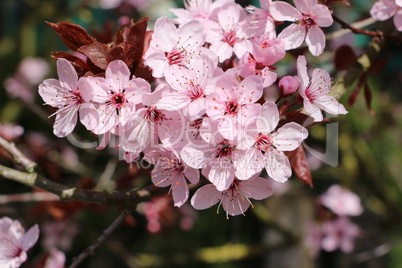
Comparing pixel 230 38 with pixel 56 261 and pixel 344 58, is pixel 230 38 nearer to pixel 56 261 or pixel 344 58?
pixel 344 58

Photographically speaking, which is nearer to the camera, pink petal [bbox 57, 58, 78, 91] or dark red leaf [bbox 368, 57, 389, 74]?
pink petal [bbox 57, 58, 78, 91]

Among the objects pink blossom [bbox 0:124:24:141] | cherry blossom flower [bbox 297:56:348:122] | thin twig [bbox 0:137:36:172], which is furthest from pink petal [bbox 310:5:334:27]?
pink blossom [bbox 0:124:24:141]

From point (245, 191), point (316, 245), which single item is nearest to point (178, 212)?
point (316, 245)

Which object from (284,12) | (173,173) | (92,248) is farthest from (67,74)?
(284,12)

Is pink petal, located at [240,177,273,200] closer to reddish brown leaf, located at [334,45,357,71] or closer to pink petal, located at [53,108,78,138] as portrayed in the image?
pink petal, located at [53,108,78,138]

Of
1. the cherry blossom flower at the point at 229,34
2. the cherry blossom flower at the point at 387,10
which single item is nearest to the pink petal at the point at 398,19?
the cherry blossom flower at the point at 387,10

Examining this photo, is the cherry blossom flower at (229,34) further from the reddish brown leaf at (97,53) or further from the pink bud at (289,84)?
the reddish brown leaf at (97,53)
